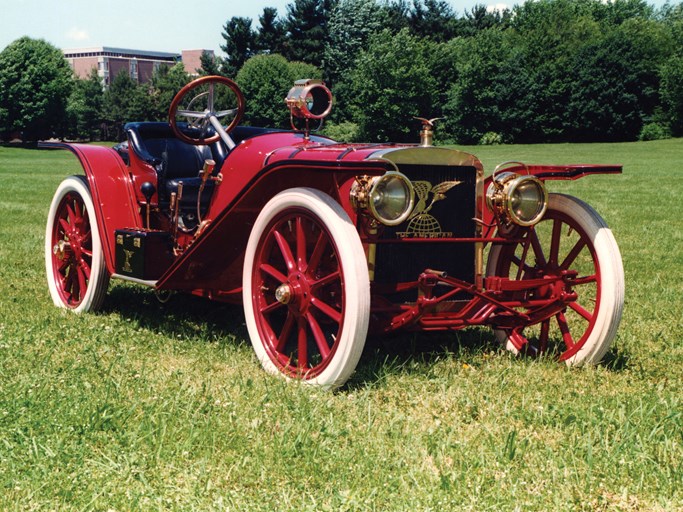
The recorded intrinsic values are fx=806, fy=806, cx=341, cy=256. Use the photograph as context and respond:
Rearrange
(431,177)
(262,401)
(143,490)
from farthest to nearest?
(431,177) → (262,401) → (143,490)

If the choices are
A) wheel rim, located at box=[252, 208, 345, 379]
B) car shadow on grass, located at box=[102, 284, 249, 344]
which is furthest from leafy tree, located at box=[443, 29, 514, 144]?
wheel rim, located at box=[252, 208, 345, 379]

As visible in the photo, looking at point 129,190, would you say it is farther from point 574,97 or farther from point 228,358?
point 574,97

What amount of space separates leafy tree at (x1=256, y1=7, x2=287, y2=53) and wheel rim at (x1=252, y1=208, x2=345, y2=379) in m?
75.4

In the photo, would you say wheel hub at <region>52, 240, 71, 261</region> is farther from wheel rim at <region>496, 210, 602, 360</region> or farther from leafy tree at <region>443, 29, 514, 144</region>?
leafy tree at <region>443, 29, 514, 144</region>

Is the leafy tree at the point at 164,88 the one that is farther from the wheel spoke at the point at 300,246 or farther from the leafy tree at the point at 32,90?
the wheel spoke at the point at 300,246

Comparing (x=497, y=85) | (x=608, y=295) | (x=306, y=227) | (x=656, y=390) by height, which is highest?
(x=497, y=85)

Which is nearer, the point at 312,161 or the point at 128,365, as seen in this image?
the point at 312,161

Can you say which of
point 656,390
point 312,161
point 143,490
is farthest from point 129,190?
point 656,390

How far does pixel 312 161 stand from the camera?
3.93m

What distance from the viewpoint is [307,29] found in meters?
77.1

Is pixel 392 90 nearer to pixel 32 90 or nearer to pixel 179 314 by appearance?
pixel 32 90

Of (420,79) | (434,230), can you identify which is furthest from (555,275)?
(420,79)

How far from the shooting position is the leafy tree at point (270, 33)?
77.2 metres

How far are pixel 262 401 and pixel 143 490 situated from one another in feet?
3.18
